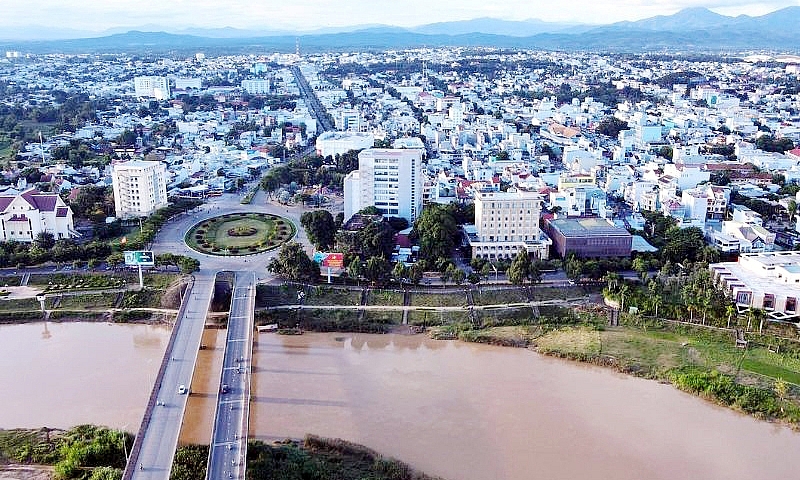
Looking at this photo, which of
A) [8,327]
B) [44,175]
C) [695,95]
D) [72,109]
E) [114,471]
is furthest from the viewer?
[695,95]

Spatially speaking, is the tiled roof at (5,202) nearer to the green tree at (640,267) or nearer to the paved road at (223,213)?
the paved road at (223,213)

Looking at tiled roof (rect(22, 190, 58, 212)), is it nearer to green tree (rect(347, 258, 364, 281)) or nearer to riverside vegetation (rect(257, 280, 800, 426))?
riverside vegetation (rect(257, 280, 800, 426))

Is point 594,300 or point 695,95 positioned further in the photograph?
point 695,95

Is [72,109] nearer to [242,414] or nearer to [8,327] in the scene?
[8,327]

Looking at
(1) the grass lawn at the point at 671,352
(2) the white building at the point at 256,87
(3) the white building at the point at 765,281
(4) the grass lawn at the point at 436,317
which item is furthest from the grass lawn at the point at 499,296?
(2) the white building at the point at 256,87

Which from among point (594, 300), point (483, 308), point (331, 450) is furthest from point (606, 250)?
point (331, 450)

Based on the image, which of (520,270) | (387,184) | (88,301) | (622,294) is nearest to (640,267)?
(622,294)
